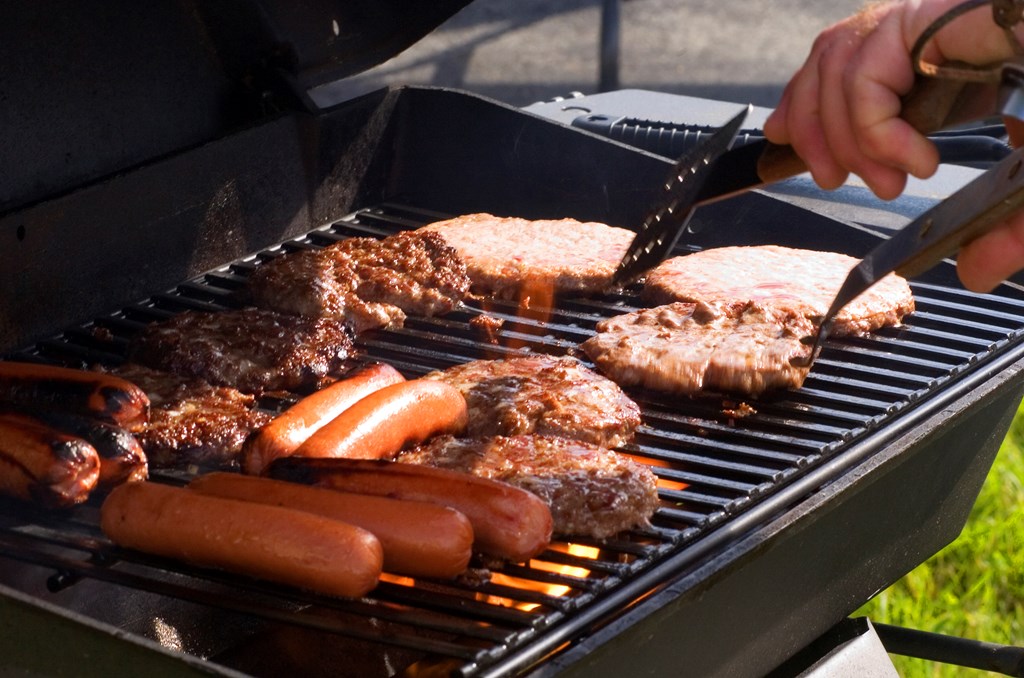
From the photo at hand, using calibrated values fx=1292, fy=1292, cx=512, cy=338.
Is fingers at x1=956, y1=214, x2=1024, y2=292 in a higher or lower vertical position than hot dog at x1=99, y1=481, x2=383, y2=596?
higher

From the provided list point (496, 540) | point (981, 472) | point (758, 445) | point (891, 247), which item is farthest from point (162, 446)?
point (981, 472)

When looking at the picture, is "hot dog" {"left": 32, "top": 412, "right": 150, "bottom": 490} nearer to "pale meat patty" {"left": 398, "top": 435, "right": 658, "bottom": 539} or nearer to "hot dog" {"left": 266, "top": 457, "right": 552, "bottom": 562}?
"hot dog" {"left": 266, "top": 457, "right": 552, "bottom": 562}

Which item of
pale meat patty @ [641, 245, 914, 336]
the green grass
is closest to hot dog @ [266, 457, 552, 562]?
pale meat patty @ [641, 245, 914, 336]

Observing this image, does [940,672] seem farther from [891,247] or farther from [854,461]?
[891,247]

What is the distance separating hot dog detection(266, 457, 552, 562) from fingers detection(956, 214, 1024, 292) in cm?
95

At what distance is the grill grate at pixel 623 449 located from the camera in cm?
228

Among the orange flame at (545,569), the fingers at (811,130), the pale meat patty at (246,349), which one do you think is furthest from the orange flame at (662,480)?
the pale meat patty at (246,349)

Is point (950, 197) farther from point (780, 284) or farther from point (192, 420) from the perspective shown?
point (192, 420)

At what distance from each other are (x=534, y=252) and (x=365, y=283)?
1.87 ft

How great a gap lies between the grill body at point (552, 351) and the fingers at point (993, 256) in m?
0.49

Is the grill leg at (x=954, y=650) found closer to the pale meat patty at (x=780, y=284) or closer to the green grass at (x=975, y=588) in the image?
the pale meat patty at (x=780, y=284)

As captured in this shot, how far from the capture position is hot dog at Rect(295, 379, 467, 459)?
2.65 metres

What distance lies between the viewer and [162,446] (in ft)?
9.38

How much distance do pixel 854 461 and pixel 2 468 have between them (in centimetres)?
178
